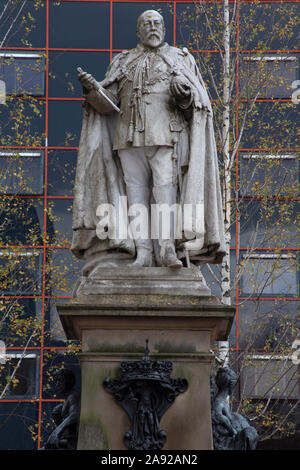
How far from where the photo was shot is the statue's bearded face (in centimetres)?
1104

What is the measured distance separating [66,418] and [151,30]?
3.79m

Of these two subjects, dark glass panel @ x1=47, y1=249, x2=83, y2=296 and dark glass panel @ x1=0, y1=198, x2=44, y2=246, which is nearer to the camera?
dark glass panel @ x1=47, y1=249, x2=83, y2=296

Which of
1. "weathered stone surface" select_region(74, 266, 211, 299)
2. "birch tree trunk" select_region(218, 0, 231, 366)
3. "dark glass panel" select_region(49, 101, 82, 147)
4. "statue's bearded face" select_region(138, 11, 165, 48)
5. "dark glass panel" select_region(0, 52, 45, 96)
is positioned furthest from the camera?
"dark glass panel" select_region(49, 101, 82, 147)

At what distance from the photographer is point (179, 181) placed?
35.3ft

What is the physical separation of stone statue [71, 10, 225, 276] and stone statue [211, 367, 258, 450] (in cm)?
120

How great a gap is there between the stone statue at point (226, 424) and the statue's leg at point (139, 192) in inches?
50.2

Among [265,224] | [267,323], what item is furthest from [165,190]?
[265,224]

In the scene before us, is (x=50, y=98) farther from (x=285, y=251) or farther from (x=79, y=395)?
(x=79, y=395)

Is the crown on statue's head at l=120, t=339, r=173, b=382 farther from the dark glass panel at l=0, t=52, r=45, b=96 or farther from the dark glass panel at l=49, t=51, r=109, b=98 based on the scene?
the dark glass panel at l=49, t=51, r=109, b=98

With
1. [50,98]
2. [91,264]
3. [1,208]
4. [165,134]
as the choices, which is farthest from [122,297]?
[50,98]

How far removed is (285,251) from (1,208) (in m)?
7.56

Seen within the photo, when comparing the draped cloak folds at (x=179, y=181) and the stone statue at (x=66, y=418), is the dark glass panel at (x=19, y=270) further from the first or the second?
the stone statue at (x=66, y=418)

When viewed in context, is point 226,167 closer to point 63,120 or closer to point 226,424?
point 63,120

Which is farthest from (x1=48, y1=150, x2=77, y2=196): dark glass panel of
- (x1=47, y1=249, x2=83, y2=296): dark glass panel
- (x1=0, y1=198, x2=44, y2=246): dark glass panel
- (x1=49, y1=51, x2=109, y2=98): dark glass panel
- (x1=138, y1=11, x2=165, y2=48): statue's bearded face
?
(x1=138, y1=11, x2=165, y2=48): statue's bearded face
